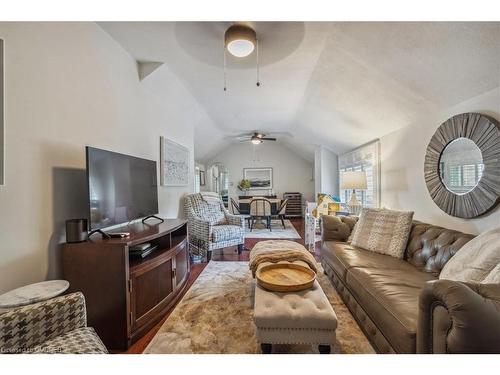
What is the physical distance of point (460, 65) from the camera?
170 centimetres

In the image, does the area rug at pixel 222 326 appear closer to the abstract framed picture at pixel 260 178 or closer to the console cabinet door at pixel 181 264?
the console cabinet door at pixel 181 264

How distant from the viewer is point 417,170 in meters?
2.68

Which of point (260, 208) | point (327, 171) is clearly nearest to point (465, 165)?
point (327, 171)

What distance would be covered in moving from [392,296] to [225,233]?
251 centimetres

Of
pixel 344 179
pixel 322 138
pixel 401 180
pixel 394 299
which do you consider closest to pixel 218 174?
pixel 322 138

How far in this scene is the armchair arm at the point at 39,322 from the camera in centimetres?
97

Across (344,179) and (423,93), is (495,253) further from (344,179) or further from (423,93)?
(344,179)

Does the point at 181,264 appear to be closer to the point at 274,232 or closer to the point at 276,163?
the point at 274,232

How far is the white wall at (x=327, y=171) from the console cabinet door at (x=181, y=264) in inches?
180

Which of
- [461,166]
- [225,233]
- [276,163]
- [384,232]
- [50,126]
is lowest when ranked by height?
Answer: [225,233]

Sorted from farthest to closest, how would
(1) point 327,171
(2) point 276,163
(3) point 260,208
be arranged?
(2) point 276,163
(1) point 327,171
(3) point 260,208

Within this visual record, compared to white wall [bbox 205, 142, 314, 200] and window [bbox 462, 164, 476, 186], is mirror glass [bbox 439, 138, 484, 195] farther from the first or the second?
white wall [bbox 205, 142, 314, 200]

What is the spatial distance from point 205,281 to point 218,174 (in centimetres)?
563

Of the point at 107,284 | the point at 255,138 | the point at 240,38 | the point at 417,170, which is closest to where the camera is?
the point at 107,284
